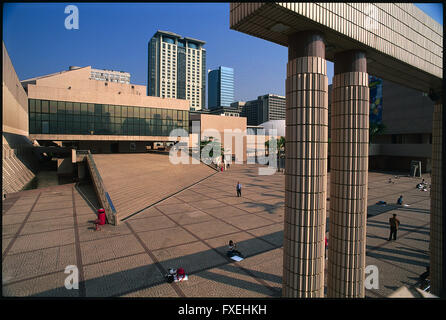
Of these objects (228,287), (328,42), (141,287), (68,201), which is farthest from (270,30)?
(68,201)

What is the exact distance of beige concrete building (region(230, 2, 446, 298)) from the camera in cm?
569

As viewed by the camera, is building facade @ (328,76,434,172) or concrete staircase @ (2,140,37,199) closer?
concrete staircase @ (2,140,37,199)

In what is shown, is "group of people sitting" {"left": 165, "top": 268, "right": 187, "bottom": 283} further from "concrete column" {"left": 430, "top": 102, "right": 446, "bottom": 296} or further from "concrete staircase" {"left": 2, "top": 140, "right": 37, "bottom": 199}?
"concrete staircase" {"left": 2, "top": 140, "right": 37, "bottom": 199}

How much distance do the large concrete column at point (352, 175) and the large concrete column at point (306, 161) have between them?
1.22m

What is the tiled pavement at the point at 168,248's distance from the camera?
8.62 m

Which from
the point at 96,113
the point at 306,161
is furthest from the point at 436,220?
the point at 96,113

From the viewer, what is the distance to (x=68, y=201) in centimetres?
2127

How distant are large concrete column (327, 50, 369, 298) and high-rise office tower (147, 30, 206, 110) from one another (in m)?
188

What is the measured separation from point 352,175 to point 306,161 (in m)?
2.07

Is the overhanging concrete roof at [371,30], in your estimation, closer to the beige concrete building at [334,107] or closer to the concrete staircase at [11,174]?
the beige concrete building at [334,107]

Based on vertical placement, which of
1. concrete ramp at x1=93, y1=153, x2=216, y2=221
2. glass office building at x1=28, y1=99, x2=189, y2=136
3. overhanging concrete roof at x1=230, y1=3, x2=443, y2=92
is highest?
glass office building at x1=28, y1=99, x2=189, y2=136

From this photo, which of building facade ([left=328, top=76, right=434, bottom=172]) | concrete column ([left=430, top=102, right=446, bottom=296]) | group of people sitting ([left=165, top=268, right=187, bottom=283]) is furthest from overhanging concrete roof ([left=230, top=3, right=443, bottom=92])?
building facade ([left=328, top=76, right=434, bottom=172])

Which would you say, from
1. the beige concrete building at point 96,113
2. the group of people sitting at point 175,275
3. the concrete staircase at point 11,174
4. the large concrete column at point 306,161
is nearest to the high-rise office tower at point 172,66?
the beige concrete building at point 96,113
